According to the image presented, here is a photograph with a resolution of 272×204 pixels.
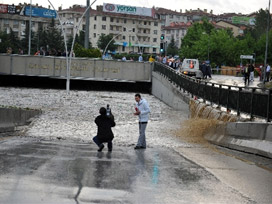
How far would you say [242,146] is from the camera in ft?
53.6

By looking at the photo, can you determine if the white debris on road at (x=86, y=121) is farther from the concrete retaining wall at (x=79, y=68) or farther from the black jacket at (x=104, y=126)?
the concrete retaining wall at (x=79, y=68)

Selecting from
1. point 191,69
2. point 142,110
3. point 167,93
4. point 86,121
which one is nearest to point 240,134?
point 142,110

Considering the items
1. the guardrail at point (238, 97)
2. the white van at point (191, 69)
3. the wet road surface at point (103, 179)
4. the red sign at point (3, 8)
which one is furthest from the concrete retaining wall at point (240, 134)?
the red sign at point (3, 8)

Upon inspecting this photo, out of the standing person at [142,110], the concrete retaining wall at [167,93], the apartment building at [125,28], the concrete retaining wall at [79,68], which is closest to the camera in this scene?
the standing person at [142,110]

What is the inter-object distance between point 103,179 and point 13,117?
18750mm

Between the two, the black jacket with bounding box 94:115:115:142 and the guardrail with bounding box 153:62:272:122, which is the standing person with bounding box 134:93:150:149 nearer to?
the black jacket with bounding box 94:115:115:142

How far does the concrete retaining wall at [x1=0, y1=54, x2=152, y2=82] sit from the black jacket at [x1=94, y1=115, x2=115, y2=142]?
39759mm

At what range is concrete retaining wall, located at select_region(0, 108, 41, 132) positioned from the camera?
27.3 meters

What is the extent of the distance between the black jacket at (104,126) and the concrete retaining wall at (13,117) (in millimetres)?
11798

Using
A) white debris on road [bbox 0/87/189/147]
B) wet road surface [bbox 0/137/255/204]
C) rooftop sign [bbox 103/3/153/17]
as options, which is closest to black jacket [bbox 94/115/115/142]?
wet road surface [bbox 0/137/255/204]

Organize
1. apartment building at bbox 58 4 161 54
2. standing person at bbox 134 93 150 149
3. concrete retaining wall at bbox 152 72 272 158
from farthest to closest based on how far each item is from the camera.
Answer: apartment building at bbox 58 4 161 54 < standing person at bbox 134 93 150 149 < concrete retaining wall at bbox 152 72 272 158

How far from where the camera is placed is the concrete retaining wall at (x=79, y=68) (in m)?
55.1

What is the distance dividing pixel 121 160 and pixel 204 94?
1387 cm

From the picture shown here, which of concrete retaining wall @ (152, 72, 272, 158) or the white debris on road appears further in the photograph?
the white debris on road
